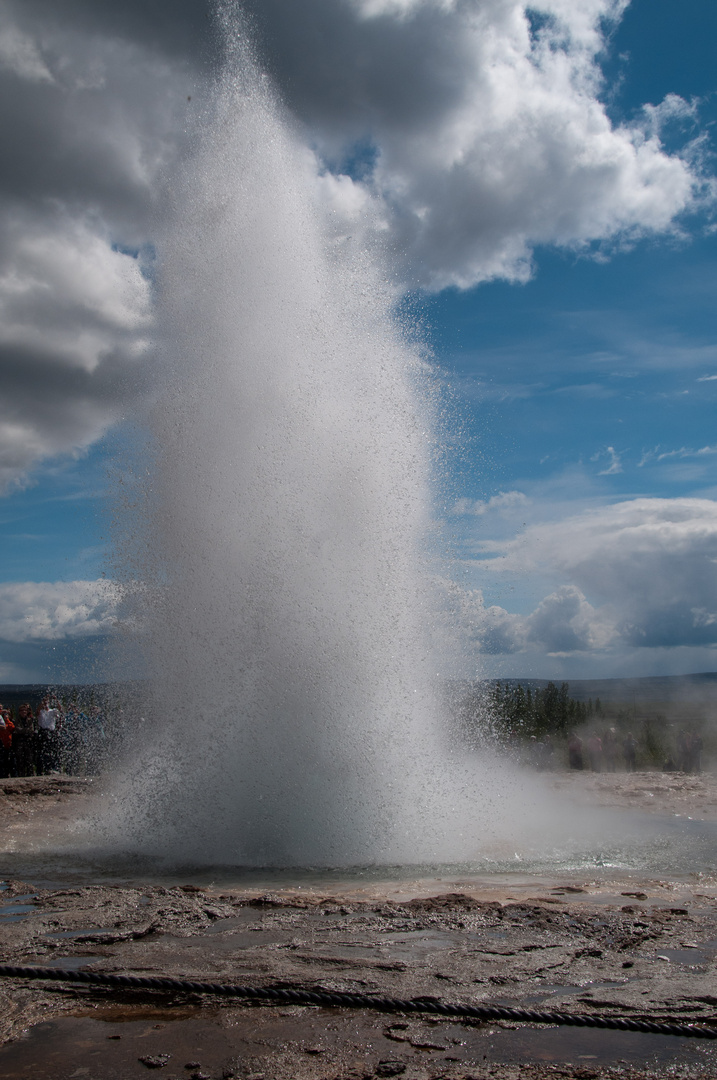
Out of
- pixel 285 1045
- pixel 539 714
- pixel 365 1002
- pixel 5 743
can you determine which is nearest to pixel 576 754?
pixel 539 714

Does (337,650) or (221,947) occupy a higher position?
(337,650)

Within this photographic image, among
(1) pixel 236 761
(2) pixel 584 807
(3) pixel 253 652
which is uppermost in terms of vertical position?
(3) pixel 253 652

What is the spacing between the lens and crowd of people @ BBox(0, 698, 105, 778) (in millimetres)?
14641

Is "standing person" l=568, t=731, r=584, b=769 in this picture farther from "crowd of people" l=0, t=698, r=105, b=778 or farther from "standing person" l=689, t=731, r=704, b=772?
"crowd of people" l=0, t=698, r=105, b=778

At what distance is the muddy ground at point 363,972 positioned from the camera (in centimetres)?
328

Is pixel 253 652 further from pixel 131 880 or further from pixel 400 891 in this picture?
pixel 400 891

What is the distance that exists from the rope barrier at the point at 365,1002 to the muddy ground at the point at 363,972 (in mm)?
52

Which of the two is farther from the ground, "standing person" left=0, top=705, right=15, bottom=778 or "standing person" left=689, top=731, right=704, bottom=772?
"standing person" left=0, top=705, right=15, bottom=778

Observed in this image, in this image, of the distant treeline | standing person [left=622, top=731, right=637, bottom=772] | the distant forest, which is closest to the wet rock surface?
standing person [left=622, top=731, right=637, bottom=772]

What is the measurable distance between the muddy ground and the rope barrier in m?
0.05

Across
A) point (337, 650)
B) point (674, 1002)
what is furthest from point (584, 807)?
point (674, 1002)

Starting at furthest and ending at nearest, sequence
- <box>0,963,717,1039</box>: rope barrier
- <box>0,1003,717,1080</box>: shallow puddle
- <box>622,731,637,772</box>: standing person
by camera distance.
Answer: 1. <box>622,731,637,772</box>: standing person
2. <box>0,963,717,1039</box>: rope barrier
3. <box>0,1003,717,1080</box>: shallow puddle

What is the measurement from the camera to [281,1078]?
312 centimetres

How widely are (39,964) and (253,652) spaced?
4.75 metres
